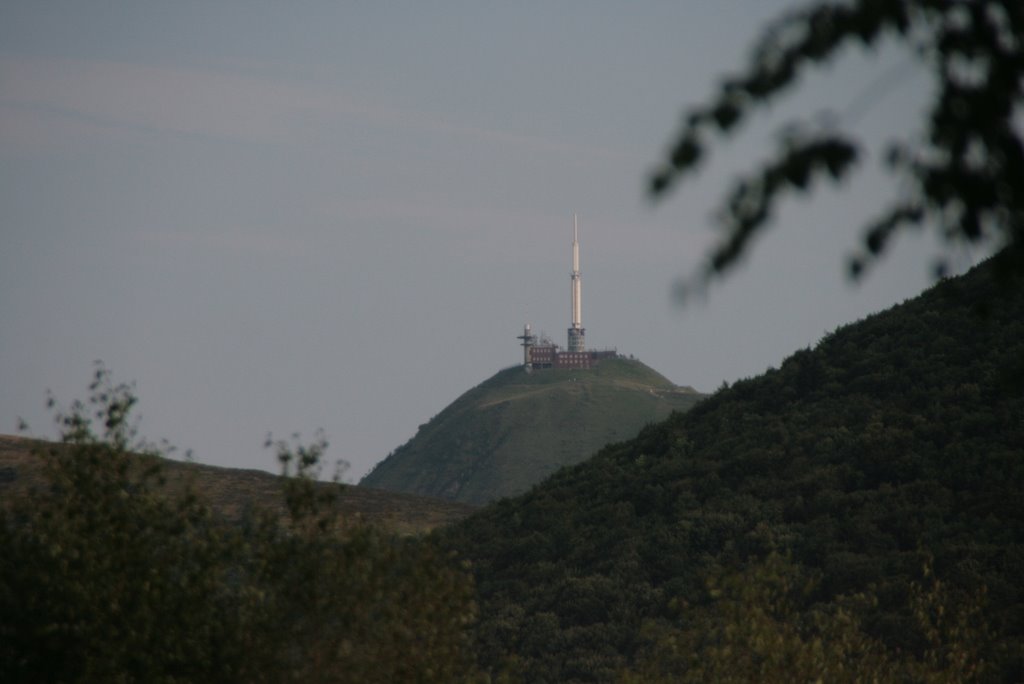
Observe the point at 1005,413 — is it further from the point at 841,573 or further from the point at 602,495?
the point at 602,495

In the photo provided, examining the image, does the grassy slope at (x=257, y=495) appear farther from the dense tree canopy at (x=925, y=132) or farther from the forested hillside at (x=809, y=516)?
the dense tree canopy at (x=925, y=132)

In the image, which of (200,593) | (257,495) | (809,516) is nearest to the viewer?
(200,593)

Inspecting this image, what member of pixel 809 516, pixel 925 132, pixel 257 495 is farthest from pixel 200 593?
pixel 257 495

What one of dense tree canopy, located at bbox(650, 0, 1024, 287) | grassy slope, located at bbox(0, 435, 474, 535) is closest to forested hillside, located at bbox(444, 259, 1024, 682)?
grassy slope, located at bbox(0, 435, 474, 535)

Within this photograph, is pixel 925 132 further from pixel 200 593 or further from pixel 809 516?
pixel 809 516

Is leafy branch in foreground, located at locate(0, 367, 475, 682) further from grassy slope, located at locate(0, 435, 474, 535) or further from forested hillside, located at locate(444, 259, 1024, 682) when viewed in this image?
grassy slope, located at locate(0, 435, 474, 535)

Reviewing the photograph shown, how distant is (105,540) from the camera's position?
1872cm

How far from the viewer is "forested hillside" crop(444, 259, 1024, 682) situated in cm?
4100

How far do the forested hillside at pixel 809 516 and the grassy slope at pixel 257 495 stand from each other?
33.8ft

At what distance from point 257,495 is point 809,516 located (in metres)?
31.7

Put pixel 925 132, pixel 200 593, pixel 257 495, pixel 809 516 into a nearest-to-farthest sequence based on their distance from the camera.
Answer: pixel 925 132
pixel 200 593
pixel 809 516
pixel 257 495

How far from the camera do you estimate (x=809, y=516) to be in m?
49.9

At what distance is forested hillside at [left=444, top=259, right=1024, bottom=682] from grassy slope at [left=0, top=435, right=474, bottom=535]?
33.8 ft

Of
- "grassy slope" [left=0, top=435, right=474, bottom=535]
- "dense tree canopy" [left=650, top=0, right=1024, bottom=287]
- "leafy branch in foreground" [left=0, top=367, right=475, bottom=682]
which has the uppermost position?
"grassy slope" [left=0, top=435, right=474, bottom=535]
